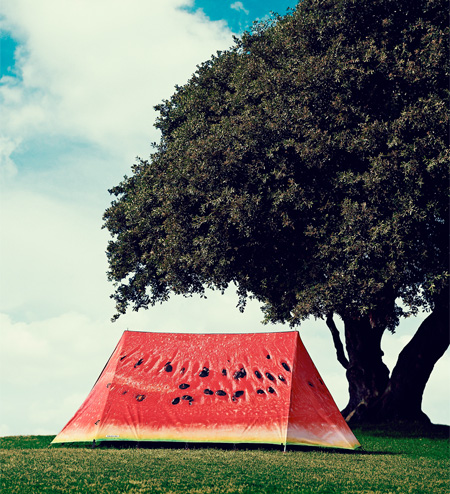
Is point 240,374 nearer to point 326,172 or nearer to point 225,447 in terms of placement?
point 225,447

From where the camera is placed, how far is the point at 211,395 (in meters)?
17.7

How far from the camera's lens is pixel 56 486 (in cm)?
1109

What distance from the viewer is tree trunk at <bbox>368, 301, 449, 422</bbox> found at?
2636cm

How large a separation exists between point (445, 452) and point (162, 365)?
9.61 m

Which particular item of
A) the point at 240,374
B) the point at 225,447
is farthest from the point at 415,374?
the point at 225,447

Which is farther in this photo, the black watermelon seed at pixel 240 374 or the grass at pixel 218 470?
the black watermelon seed at pixel 240 374

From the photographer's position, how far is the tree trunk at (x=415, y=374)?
26.4m

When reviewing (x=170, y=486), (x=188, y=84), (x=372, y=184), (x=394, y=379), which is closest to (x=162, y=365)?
(x=170, y=486)

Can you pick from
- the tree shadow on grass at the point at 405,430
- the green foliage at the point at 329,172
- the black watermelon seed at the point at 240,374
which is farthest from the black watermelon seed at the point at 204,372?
the tree shadow on grass at the point at 405,430

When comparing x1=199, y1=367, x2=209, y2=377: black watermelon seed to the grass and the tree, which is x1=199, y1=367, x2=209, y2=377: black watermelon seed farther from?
the tree

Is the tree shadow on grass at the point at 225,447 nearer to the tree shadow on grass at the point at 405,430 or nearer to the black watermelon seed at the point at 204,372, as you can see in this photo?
the black watermelon seed at the point at 204,372

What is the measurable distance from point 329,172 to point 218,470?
12186 mm

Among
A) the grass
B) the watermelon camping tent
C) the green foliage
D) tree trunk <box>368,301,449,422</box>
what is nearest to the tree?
the green foliage

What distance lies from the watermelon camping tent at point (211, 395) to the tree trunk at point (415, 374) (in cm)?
904
